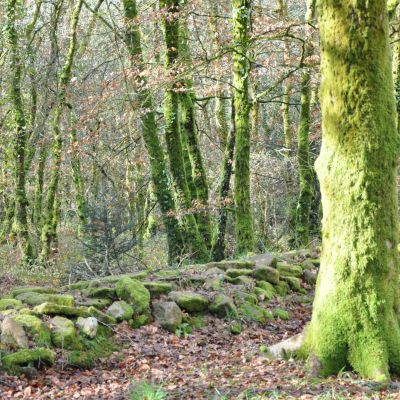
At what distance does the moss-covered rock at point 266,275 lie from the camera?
909 cm

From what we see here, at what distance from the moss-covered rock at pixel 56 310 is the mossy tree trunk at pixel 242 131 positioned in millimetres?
5990

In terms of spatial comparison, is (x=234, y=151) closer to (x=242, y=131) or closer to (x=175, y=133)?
(x=242, y=131)

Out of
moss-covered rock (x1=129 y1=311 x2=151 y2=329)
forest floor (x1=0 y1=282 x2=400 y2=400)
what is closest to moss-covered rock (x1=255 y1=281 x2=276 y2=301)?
forest floor (x1=0 y1=282 x2=400 y2=400)

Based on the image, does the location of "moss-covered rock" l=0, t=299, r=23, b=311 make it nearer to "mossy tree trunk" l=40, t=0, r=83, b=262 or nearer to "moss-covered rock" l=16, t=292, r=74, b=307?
"moss-covered rock" l=16, t=292, r=74, b=307

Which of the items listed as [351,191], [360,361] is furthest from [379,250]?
[360,361]

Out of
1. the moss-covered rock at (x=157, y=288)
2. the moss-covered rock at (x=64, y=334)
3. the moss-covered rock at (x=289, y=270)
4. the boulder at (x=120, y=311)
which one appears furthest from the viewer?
the moss-covered rock at (x=289, y=270)

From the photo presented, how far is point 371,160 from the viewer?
4816mm

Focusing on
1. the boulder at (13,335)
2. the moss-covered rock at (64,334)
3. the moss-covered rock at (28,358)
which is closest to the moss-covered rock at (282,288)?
the moss-covered rock at (64,334)

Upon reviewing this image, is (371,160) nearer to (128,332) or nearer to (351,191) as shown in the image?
(351,191)

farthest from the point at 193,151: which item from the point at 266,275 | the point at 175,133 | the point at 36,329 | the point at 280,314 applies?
the point at 36,329

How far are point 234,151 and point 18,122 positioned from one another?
497cm

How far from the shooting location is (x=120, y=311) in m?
6.98

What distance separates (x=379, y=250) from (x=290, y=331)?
315cm

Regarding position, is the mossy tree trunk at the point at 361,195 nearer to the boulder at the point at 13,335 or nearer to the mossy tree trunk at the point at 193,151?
the boulder at the point at 13,335
